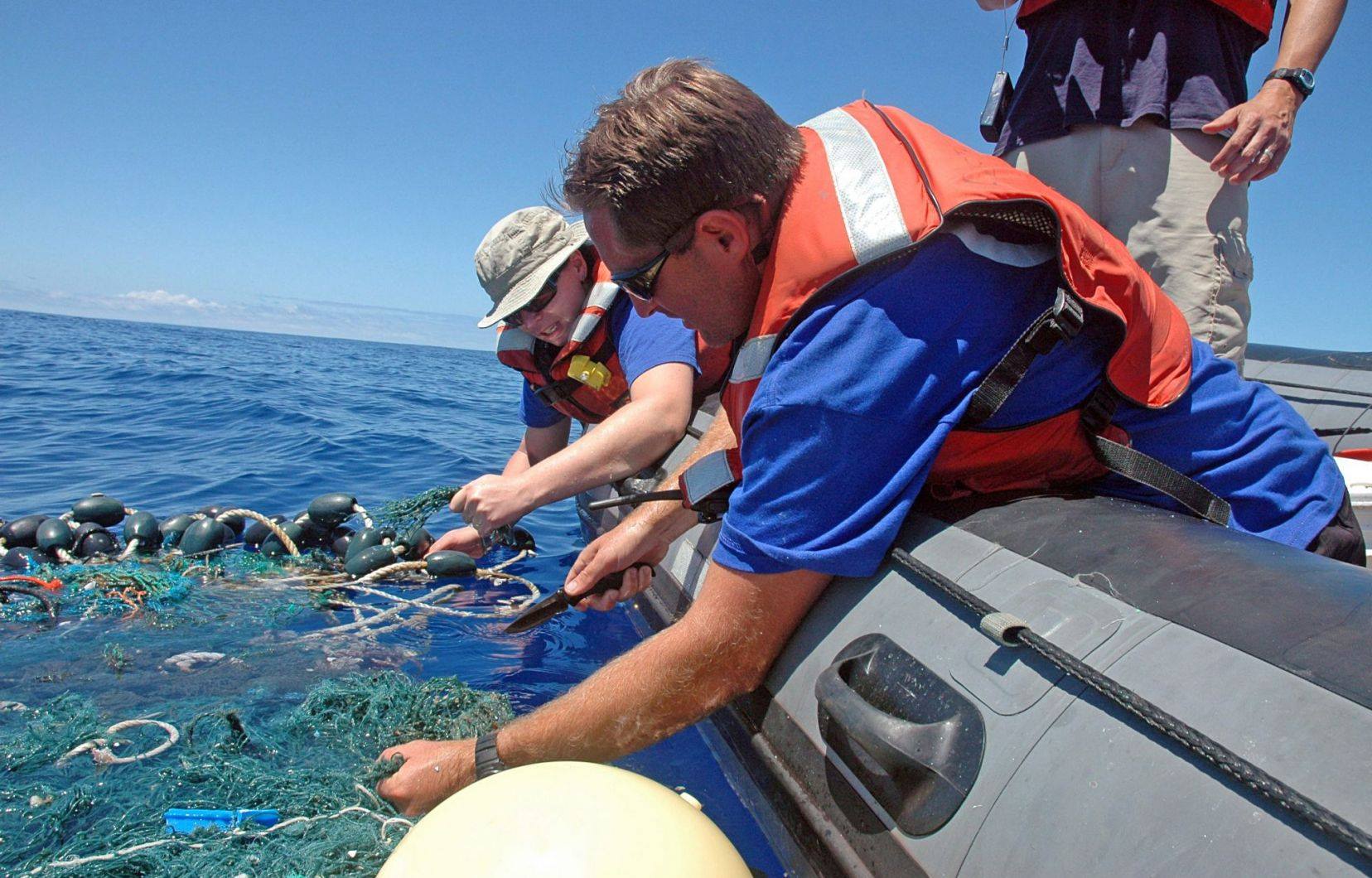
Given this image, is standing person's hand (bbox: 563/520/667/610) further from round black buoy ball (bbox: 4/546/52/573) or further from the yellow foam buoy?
round black buoy ball (bbox: 4/546/52/573)

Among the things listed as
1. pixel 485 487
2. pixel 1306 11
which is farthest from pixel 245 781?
pixel 1306 11

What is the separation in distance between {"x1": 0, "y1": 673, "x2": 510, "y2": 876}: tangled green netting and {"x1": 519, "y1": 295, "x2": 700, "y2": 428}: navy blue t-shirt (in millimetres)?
1434

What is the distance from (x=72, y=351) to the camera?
22.3m

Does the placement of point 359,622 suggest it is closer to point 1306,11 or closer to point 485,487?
point 485,487

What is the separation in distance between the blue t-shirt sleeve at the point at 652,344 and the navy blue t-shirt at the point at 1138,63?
5.07 feet

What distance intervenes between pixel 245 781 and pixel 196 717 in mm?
422

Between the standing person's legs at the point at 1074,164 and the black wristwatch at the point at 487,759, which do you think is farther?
the standing person's legs at the point at 1074,164

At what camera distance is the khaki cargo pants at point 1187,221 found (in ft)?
8.63

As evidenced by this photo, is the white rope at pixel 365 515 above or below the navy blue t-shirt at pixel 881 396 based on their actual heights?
below

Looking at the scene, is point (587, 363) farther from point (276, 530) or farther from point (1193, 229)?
point (1193, 229)

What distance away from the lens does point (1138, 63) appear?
2709mm

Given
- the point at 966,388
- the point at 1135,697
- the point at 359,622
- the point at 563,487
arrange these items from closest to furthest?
the point at 1135,697 → the point at 966,388 → the point at 563,487 → the point at 359,622

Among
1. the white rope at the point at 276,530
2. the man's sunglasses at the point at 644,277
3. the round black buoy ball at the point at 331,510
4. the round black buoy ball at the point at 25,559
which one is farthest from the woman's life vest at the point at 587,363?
the round black buoy ball at the point at 25,559

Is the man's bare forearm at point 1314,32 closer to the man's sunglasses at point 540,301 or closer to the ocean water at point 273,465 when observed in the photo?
the man's sunglasses at point 540,301
